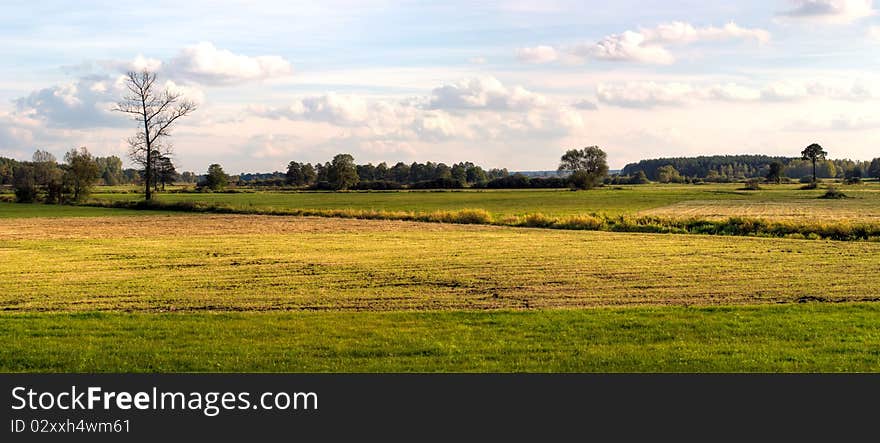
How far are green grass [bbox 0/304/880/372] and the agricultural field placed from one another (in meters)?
0.04

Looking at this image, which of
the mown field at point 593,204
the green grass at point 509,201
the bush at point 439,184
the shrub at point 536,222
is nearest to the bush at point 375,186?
the bush at point 439,184

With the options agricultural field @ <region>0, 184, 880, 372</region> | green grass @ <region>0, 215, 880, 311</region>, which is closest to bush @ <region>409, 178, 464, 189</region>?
green grass @ <region>0, 215, 880, 311</region>

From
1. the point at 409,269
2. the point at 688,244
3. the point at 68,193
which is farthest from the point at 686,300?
the point at 68,193

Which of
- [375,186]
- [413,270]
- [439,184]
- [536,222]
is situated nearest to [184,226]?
[536,222]

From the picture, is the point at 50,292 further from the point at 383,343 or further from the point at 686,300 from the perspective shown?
the point at 686,300

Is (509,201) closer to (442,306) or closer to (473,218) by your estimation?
(473,218)

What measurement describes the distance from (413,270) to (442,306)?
765 cm

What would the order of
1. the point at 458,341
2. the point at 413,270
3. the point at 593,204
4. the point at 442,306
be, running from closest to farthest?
the point at 458,341 → the point at 442,306 → the point at 413,270 → the point at 593,204

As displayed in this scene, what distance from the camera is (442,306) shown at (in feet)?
55.5

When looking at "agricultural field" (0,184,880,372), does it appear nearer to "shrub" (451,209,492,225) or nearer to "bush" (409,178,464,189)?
"shrub" (451,209,492,225)

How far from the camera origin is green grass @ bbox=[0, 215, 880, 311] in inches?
704

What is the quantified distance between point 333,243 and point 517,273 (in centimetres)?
1458

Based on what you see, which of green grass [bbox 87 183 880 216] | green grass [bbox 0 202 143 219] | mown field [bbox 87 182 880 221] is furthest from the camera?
green grass [bbox 87 183 880 216]

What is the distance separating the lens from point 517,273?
77.6 feet
